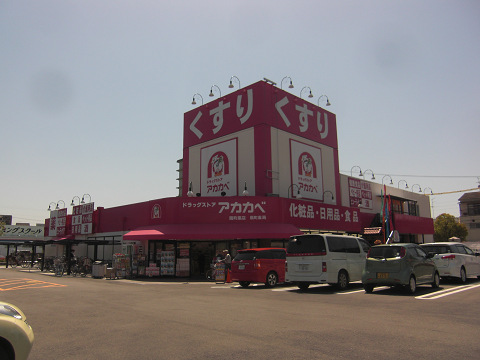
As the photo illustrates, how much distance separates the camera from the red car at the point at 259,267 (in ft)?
55.0

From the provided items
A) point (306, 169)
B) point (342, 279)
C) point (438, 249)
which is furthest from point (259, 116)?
point (342, 279)

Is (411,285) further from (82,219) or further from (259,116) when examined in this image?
(82,219)

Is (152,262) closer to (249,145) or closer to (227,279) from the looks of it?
(227,279)

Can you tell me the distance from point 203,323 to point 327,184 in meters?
25.6

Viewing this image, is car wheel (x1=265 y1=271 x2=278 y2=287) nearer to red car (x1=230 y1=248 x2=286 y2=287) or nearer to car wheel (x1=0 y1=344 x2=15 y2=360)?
red car (x1=230 y1=248 x2=286 y2=287)

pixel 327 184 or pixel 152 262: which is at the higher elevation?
pixel 327 184

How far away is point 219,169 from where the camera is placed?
98.6 ft

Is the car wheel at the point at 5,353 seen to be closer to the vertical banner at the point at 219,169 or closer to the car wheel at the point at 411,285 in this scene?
the car wheel at the point at 411,285

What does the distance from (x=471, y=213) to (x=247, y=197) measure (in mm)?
81205

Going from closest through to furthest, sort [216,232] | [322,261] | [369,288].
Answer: [369,288] → [322,261] → [216,232]

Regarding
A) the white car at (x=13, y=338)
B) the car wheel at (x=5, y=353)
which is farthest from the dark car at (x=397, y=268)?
the car wheel at (x=5, y=353)

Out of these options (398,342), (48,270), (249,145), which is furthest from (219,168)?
(398,342)

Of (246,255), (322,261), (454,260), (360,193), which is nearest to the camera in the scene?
(322,261)

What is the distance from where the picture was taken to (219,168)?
98.6ft
